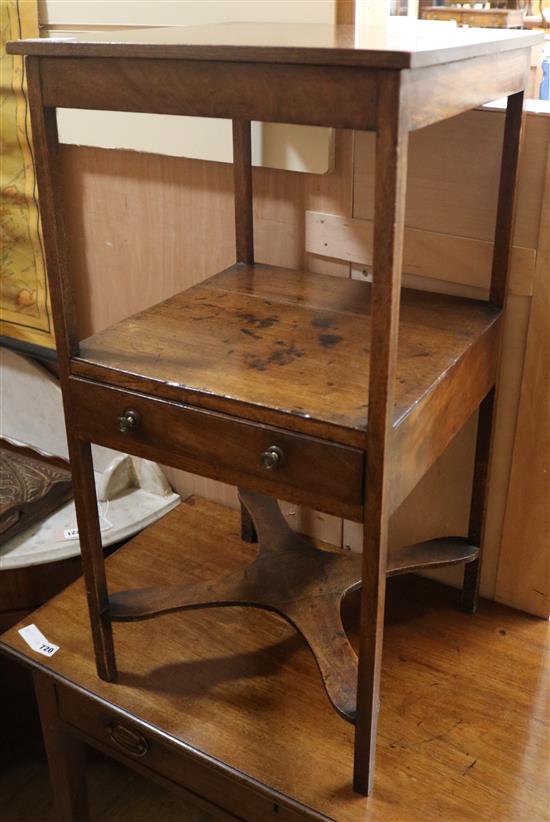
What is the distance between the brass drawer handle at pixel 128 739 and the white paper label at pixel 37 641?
155 mm

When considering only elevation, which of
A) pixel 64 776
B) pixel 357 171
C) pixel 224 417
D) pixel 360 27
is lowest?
pixel 64 776

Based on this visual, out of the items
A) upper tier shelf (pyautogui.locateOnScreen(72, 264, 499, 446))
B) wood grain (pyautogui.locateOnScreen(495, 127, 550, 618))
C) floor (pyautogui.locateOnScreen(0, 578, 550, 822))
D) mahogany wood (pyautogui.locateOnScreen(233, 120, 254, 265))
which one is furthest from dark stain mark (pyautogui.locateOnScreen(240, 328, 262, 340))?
floor (pyautogui.locateOnScreen(0, 578, 550, 822))

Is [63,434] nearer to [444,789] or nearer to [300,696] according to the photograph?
[300,696]

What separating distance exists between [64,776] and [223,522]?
509 mm

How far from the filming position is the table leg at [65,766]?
136cm

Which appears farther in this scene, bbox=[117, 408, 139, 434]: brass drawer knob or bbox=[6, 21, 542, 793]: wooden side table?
bbox=[117, 408, 139, 434]: brass drawer knob

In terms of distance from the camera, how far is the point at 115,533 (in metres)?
1.63

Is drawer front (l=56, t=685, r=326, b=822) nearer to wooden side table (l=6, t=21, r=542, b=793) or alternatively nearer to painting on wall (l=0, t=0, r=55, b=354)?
wooden side table (l=6, t=21, r=542, b=793)

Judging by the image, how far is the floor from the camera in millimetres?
1082

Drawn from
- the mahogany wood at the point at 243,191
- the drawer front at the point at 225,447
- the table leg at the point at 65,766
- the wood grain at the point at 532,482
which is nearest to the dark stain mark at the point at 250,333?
the drawer front at the point at 225,447

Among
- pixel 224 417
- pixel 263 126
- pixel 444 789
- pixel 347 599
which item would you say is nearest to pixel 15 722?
pixel 347 599

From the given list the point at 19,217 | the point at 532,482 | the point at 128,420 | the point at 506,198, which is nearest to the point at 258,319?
the point at 128,420

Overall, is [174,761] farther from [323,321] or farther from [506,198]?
[506,198]

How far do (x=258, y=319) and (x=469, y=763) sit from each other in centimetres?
65
